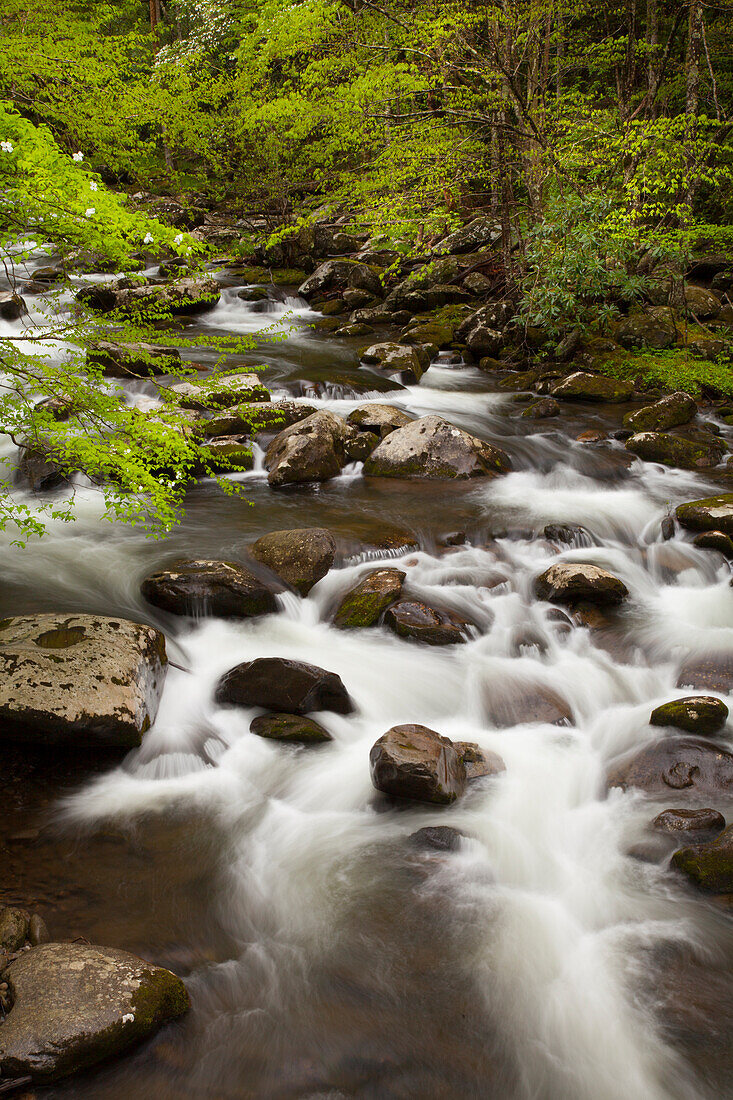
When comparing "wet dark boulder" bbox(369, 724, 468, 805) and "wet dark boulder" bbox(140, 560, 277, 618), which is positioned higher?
"wet dark boulder" bbox(140, 560, 277, 618)

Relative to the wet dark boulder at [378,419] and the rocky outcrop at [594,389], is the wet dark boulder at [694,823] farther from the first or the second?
the rocky outcrop at [594,389]

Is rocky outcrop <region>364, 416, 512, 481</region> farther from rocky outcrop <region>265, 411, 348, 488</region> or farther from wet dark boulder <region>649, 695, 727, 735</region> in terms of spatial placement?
wet dark boulder <region>649, 695, 727, 735</region>

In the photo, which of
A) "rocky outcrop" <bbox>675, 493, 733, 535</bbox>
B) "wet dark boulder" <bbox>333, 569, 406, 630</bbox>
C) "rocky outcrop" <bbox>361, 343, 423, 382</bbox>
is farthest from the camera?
"rocky outcrop" <bbox>361, 343, 423, 382</bbox>

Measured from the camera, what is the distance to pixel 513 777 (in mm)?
4906

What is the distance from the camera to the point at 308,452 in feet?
30.2

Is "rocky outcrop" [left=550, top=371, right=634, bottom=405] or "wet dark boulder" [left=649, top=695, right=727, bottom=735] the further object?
"rocky outcrop" [left=550, top=371, right=634, bottom=405]

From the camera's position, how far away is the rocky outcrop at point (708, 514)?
765cm

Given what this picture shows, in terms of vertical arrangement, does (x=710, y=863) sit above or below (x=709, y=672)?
above

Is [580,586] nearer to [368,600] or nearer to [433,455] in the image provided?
[368,600]

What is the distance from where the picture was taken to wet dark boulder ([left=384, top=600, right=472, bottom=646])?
6305mm

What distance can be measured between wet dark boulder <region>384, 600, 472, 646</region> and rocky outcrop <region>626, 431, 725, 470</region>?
5.12m

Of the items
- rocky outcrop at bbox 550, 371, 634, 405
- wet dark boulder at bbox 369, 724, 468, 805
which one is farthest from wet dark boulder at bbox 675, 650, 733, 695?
rocky outcrop at bbox 550, 371, 634, 405

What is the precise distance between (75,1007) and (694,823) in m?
3.53

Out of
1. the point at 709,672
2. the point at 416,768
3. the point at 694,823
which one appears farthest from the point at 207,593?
the point at 709,672
